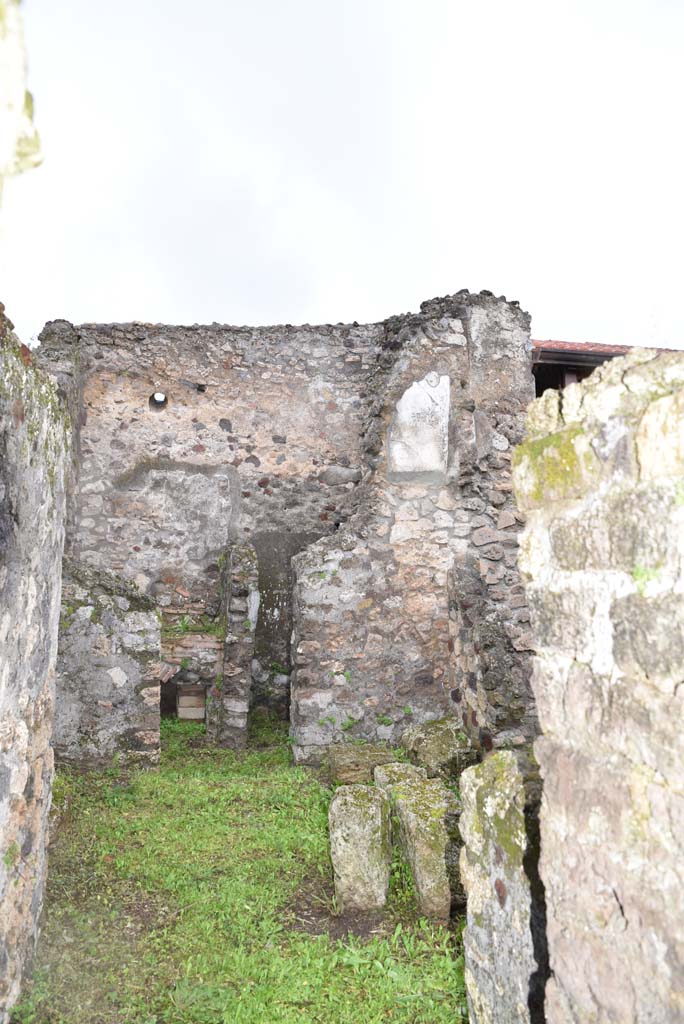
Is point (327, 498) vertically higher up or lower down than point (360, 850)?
higher up

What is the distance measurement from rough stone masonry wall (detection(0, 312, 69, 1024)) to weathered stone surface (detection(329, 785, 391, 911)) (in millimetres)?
1384

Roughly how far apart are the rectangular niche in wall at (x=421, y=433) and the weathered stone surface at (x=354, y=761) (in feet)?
7.26

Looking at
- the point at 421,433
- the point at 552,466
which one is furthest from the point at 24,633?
the point at 421,433

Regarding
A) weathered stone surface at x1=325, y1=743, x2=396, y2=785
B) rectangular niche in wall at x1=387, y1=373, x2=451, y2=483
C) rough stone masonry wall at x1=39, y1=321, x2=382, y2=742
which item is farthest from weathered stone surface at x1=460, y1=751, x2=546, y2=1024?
rough stone masonry wall at x1=39, y1=321, x2=382, y2=742

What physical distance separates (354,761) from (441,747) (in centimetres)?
65

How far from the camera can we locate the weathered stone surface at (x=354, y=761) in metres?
5.00

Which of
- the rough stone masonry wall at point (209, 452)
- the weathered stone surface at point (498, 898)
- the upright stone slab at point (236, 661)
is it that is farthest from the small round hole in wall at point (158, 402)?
the weathered stone surface at point (498, 898)

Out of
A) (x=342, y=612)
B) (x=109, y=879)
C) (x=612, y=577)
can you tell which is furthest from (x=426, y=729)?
(x=612, y=577)

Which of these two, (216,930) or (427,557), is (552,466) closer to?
(216,930)

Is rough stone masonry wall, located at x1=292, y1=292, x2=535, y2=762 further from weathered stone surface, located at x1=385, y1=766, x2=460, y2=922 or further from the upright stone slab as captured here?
weathered stone surface, located at x1=385, y1=766, x2=460, y2=922

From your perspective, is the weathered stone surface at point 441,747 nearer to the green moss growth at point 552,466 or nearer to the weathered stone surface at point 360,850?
the weathered stone surface at point 360,850

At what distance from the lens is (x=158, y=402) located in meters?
8.18

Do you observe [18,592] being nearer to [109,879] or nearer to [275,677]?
[109,879]

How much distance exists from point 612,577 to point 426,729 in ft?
14.1
